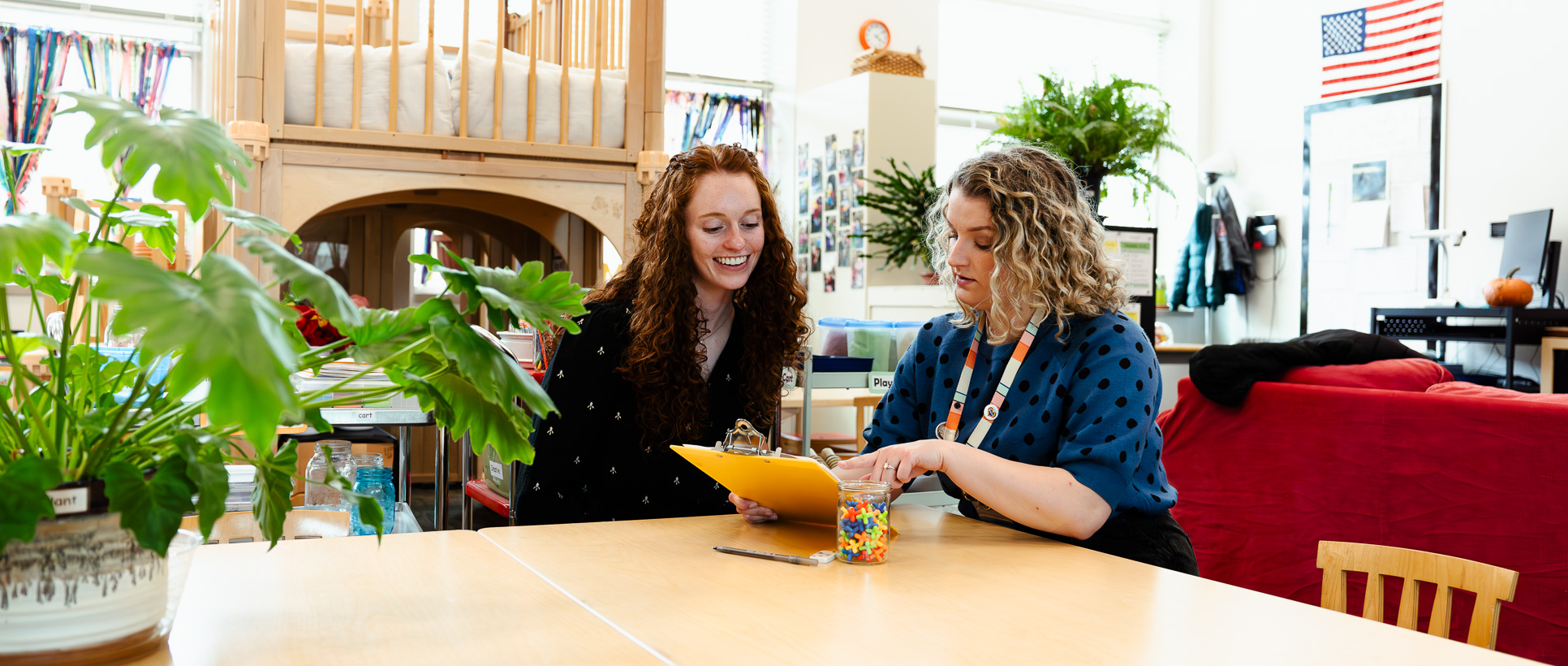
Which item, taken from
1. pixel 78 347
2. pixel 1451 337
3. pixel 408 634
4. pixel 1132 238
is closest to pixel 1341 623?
pixel 408 634

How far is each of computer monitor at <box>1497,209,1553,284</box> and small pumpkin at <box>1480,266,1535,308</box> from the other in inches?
12.8

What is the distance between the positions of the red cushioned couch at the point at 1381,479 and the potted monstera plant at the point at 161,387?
235 cm

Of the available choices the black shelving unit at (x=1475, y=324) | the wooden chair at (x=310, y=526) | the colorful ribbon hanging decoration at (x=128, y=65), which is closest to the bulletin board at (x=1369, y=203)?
the black shelving unit at (x=1475, y=324)

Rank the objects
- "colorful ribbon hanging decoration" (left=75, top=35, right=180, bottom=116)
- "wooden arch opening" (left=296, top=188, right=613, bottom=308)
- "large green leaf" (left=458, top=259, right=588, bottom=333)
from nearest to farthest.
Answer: "large green leaf" (left=458, top=259, right=588, bottom=333), "wooden arch opening" (left=296, top=188, right=613, bottom=308), "colorful ribbon hanging decoration" (left=75, top=35, right=180, bottom=116)

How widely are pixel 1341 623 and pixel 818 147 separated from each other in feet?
20.2

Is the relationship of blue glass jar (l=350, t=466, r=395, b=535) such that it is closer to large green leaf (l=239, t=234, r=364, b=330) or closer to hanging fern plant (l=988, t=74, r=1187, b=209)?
large green leaf (l=239, t=234, r=364, b=330)

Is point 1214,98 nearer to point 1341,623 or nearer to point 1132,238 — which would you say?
point 1132,238

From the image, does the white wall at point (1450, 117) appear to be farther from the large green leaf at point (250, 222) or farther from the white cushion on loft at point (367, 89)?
the large green leaf at point (250, 222)

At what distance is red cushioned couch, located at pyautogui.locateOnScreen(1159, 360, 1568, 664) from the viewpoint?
2.51m

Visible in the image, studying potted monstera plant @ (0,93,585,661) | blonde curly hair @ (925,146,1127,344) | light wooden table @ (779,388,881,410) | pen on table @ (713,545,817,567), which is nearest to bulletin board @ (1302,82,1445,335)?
light wooden table @ (779,388,881,410)

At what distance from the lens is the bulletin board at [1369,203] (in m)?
7.16

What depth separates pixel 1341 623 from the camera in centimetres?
108

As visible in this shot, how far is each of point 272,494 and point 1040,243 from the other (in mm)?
1203

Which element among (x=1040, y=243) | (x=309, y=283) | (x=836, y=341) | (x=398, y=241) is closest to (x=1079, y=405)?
(x=1040, y=243)
